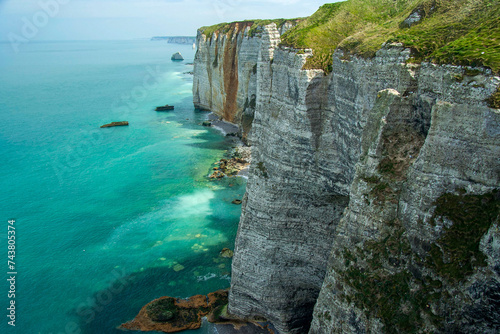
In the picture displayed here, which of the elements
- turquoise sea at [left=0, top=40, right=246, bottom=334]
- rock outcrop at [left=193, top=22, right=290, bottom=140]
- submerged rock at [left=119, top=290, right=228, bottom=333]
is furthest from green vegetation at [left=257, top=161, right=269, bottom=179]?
rock outcrop at [left=193, top=22, right=290, bottom=140]

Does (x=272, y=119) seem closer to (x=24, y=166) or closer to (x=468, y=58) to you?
(x=468, y=58)

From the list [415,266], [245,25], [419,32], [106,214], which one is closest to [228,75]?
[245,25]

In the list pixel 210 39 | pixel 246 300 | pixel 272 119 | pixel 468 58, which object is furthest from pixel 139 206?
pixel 210 39

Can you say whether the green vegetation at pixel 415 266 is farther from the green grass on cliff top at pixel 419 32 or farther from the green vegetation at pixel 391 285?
the green grass on cliff top at pixel 419 32

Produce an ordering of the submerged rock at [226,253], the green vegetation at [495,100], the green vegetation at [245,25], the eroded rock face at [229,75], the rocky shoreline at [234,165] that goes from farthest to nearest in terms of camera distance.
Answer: the green vegetation at [245,25]
the eroded rock face at [229,75]
the rocky shoreline at [234,165]
the submerged rock at [226,253]
the green vegetation at [495,100]

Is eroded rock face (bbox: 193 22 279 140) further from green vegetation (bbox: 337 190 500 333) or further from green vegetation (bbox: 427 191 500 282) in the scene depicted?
green vegetation (bbox: 427 191 500 282)

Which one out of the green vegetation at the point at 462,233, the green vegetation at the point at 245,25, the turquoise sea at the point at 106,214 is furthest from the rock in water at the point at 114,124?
the green vegetation at the point at 462,233

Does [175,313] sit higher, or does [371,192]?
[371,192]

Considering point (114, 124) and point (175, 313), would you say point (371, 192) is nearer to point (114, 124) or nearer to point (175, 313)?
point (175, 313)
